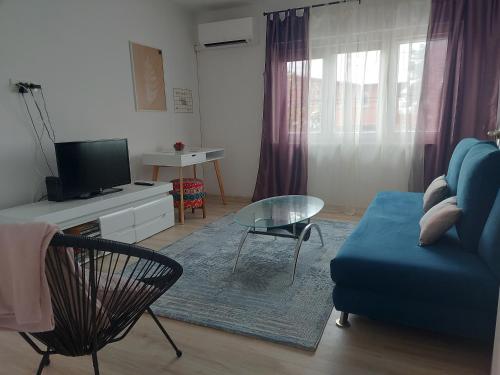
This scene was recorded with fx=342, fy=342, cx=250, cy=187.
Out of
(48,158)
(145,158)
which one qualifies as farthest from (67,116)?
(145,158)

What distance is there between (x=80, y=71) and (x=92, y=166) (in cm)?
95

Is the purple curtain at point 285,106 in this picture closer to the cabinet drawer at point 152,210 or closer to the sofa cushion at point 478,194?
the cabinet drawer at point 152,210

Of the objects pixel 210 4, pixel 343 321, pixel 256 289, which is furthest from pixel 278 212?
pixel 210 4

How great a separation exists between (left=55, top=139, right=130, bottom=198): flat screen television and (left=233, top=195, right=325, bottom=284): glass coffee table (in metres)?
1.33

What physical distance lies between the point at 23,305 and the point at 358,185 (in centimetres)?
369

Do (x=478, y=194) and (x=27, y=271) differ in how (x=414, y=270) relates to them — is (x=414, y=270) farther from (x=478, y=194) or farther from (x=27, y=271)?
(x=27, y=271)

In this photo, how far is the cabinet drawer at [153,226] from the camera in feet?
10.6

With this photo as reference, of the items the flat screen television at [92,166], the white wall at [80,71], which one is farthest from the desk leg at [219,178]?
the flat screen television at [92,166]

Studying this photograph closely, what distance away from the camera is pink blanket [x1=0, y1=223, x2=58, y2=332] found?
1.01m

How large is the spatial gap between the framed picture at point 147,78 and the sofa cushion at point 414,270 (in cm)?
295

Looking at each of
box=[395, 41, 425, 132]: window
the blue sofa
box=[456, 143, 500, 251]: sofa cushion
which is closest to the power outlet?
the blue sofa

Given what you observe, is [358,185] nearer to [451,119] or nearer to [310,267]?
[451,119]

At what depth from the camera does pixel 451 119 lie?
11.6ft

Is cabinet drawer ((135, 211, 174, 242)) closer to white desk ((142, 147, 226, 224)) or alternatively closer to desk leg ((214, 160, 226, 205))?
white desk ((142, 147, 226, 224))
